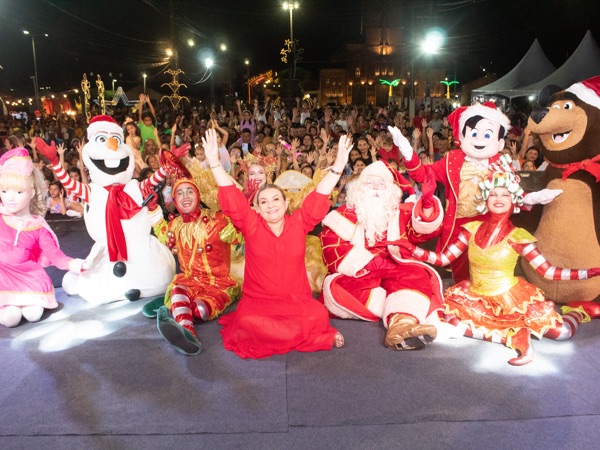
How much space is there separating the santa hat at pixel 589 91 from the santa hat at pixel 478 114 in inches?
21.4

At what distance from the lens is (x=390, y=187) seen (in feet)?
13.1

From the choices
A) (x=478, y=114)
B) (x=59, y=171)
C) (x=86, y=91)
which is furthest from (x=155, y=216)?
(x=86, y=91)

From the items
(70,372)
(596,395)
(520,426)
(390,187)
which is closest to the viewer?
(520,426)

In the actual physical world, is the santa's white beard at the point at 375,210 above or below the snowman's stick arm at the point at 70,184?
below

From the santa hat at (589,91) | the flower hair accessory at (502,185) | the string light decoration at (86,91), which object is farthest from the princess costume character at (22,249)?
the string light decoration at (86,91)

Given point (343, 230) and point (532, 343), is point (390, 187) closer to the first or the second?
point (343, 230)

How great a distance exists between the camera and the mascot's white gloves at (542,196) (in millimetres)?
3959

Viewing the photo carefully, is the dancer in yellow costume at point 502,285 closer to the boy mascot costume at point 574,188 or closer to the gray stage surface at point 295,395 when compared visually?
the gray stage surface at point 295,395

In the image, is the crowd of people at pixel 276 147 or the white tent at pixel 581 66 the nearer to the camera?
the crowd of people at pixel 276 147

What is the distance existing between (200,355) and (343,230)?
1399 millimetres

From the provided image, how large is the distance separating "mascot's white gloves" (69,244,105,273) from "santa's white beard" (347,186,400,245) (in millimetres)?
2131

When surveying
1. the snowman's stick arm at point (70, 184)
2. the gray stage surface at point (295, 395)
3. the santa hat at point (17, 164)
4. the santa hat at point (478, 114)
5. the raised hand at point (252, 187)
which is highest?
the santa hat at point (478, 114)

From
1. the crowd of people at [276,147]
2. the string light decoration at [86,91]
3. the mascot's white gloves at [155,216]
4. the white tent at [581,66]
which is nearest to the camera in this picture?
the mascot's white gloves at [155,216]

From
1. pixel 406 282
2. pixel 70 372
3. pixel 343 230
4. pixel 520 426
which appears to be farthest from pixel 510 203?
pixel 70 372
